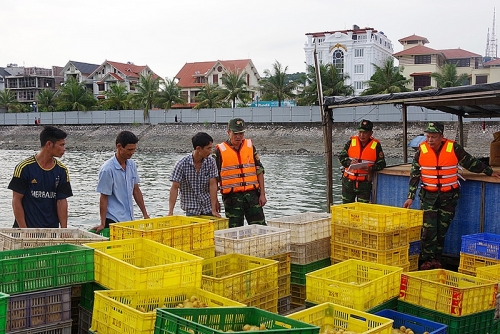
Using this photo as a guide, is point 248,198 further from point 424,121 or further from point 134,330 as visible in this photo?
point 424,121

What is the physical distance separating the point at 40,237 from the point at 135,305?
1.81 metres

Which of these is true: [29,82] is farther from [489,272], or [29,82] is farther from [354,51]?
[489,272]

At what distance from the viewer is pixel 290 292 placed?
18.2 feet

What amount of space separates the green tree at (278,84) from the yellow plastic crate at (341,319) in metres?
54.1

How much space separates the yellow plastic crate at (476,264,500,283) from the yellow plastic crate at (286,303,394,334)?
1723 mm

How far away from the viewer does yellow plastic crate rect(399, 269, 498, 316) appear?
4.27m

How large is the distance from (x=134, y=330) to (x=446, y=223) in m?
4.77

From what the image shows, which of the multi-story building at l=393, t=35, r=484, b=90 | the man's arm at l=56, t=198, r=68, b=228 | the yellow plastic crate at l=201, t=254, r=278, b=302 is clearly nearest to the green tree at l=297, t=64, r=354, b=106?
the multi-story building at l=393, t=35, r=484, b=90

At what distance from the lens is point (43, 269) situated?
153 inches

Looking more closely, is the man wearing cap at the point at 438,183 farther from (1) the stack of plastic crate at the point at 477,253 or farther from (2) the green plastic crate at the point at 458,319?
(2) the green plastic crate at the point at 458,319

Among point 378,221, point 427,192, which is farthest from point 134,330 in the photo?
point 427,192

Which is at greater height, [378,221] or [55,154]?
[55,154]

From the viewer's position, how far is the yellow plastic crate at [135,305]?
336cm

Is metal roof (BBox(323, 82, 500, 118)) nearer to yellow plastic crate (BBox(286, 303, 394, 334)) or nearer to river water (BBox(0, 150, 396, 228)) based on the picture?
yellow plastic crate (BBox(286, 303, 394, 334))
